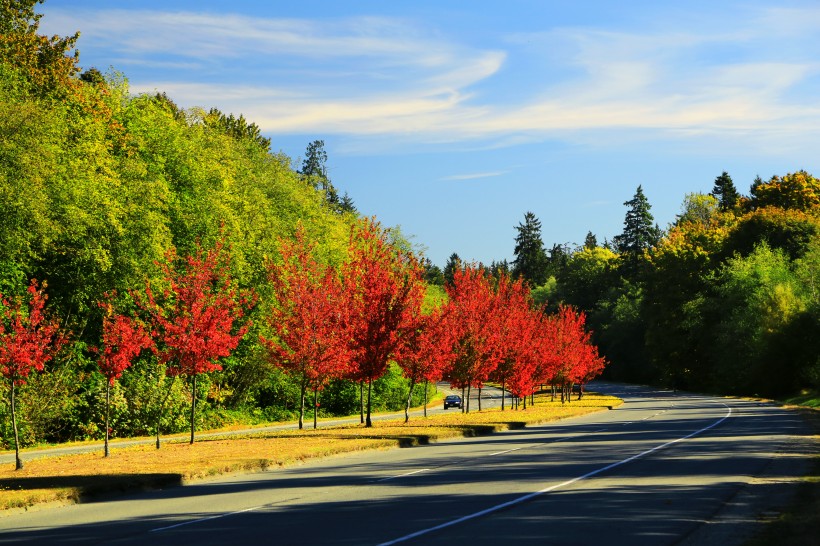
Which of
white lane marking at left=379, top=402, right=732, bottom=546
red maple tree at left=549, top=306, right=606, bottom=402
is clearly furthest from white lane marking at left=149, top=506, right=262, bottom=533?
red maple tree at left=549, top=306, right=606, bottom=402

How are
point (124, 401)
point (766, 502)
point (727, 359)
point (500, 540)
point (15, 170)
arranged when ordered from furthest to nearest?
point (727, 359)
point (124, 401)
point (15, 170)
point (766, 502)
point (500, 540)

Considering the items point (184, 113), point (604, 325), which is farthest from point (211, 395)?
point (604, 325)

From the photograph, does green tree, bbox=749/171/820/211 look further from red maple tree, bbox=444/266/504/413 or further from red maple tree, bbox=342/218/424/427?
red maple tree, bbox=342/218/424/427

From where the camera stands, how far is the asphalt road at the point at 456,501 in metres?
12.7

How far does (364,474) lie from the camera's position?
2120 cm

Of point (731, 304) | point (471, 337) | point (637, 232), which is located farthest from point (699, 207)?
point (471, 337)

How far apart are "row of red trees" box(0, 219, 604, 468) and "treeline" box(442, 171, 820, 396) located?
21.1 ft

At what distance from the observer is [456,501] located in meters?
16.0

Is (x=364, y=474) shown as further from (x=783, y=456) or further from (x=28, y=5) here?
(x=28, y=5)

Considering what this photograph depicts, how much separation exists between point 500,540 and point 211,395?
43.6 metres

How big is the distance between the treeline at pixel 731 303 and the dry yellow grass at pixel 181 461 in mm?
21387

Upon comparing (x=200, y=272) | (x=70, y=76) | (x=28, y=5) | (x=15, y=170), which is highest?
(x=28, y=5)

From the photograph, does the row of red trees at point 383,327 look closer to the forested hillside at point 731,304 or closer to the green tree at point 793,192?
the forested hillside at point 731,304

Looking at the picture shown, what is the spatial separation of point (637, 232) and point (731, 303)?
68086mm
